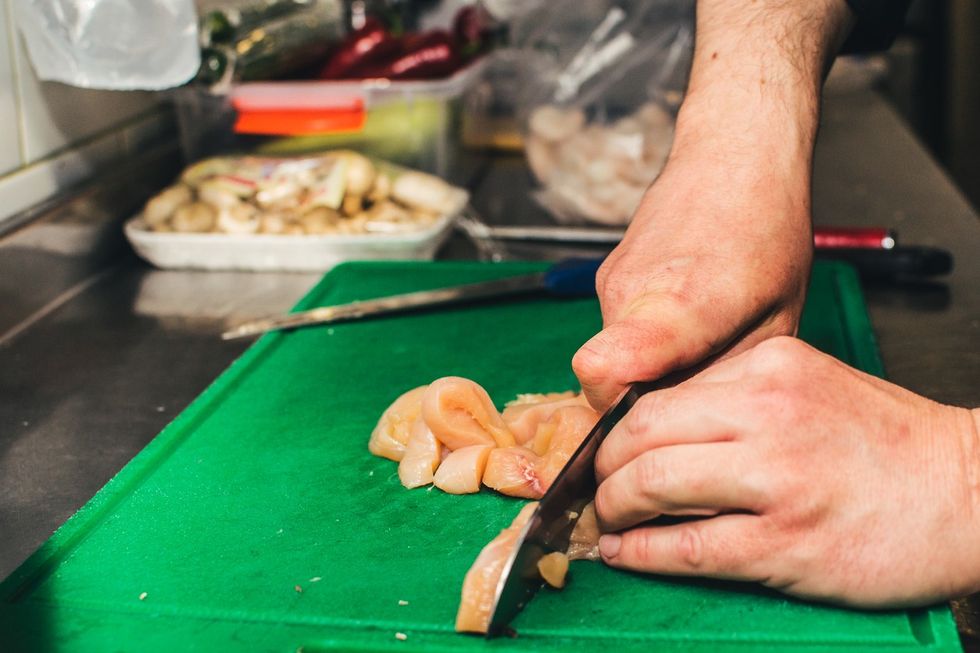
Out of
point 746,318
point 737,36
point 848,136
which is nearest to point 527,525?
point 746,318

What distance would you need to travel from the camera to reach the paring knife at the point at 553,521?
1003mm

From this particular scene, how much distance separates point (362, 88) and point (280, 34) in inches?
14.6

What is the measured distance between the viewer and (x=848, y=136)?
339cm

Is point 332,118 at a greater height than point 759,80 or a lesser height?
lesser

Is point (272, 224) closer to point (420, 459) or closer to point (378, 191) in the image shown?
point (378, 191)

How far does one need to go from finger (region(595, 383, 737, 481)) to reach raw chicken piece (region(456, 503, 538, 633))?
4.6 inches

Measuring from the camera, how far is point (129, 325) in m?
1.96

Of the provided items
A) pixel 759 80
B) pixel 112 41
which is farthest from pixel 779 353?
pixel 112 41

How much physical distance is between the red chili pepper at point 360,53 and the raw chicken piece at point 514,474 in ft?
4.98

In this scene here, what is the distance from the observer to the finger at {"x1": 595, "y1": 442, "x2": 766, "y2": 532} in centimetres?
100

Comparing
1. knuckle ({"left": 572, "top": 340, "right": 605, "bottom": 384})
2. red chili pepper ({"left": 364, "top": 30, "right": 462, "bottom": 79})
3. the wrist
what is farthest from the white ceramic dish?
the wrist

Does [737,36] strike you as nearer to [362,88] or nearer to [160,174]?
[362,88]

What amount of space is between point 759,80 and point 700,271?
399mm

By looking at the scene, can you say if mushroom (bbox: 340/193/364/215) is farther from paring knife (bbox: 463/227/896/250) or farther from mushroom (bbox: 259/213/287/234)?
paring knife (bbox: 463/227/896/250)
